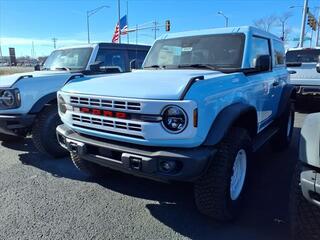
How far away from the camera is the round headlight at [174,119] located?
2.63 metres

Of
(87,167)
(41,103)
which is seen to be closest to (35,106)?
(41,103)

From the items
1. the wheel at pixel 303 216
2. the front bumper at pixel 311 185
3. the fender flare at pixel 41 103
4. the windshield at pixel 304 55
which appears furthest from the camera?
the windshield at pixel 304 55

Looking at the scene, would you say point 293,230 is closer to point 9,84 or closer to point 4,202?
point 4,202

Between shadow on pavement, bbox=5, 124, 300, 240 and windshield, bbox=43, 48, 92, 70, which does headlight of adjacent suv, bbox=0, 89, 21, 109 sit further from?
windshield, bbox=43, 48, 92, 70

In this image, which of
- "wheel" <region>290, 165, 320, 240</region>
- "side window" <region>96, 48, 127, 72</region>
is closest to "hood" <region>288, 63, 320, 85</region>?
"side window" <region>96, 48, 127, 72</region>

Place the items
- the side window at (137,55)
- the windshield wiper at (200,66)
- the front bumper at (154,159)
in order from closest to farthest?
the front bumper at (154,159) < the windshield wiper at (200,66) < the side window at (137,55)

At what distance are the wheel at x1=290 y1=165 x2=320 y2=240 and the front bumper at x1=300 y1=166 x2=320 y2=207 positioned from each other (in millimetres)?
204

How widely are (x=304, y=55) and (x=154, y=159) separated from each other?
944 cm

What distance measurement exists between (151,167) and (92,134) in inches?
34.7

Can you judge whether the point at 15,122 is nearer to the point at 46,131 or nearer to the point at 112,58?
the point at 46,131

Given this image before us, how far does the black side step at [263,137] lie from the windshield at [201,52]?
1.01 m

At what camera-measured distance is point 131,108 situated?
9.20 feet

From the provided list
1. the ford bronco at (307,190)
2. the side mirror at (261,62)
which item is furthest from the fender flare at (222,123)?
the side mirror at (261,62)

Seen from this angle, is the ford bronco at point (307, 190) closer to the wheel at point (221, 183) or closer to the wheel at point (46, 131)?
the wheel at point (221, 183)
